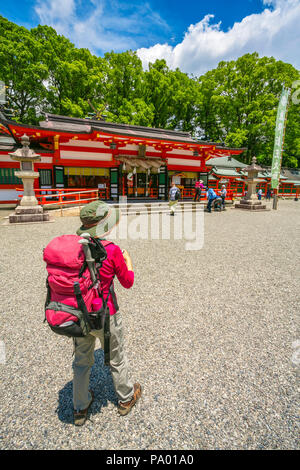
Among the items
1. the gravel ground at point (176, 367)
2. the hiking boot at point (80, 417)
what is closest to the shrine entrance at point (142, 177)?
the gravel ground at point (176, 367)

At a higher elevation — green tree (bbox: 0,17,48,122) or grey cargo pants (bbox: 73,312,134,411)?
green tree (bbox: 0,17,48,122)

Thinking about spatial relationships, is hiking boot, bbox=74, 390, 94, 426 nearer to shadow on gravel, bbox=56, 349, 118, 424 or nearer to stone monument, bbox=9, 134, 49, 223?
shadow on gravel, bbox=56, 349, 118, 424

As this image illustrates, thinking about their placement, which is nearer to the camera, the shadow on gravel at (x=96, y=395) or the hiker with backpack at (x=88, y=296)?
the hiker with backpack at (x=88, y=296)

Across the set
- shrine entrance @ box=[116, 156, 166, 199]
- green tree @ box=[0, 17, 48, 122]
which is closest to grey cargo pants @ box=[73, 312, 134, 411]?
shrine entrance @ box=[116, 156, 166, 199]

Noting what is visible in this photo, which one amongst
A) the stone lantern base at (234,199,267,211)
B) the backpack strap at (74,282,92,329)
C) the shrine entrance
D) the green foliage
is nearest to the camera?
the backpack strap at (74,282,92,329)

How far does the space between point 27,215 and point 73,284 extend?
8.27 meters

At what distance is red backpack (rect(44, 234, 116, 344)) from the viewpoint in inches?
49.8

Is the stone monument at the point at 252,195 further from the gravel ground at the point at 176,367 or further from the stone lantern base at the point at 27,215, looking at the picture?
the stone lantern base at the point at 27,215

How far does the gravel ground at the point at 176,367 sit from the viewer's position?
149 centimetres

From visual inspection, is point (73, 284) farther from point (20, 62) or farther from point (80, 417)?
point (20, 62)

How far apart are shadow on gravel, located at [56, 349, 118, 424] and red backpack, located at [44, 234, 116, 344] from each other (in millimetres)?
792

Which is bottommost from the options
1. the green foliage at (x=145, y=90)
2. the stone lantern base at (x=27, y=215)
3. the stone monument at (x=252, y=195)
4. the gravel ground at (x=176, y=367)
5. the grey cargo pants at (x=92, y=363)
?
the gravel ground at (x=176, y=367)

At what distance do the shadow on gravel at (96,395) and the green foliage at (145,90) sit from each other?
2121 centimetres
